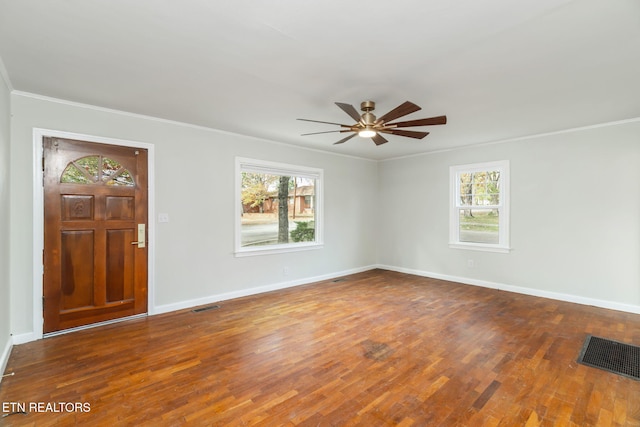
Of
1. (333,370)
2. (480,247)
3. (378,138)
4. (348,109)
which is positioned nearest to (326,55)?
(348,109)

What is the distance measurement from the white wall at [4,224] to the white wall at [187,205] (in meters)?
0.19

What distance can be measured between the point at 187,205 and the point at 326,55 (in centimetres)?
285

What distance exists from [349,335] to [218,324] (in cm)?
153

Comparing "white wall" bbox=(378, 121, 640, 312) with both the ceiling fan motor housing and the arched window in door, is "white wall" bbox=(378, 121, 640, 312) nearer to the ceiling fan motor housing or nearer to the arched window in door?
the ceiling fan motor housing

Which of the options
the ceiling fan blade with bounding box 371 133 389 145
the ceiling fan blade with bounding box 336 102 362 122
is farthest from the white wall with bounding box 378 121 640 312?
the ceiling fan blade with bounding box 336 102 362 122

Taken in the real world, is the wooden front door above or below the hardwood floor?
above

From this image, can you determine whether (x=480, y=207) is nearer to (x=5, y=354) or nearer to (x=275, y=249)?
(x=275, y=249)

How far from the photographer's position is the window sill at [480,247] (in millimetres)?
5062

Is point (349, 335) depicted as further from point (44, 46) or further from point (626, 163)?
point (626, 163)

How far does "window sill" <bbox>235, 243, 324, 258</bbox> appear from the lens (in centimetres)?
473

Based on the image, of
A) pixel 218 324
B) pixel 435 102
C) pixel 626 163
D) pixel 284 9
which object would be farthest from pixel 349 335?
pixel 626 163

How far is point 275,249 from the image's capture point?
5.12m

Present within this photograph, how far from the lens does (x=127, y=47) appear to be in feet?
7.23

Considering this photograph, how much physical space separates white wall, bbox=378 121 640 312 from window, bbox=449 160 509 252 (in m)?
0.11
